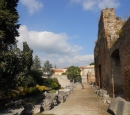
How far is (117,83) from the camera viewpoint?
33.7 ft

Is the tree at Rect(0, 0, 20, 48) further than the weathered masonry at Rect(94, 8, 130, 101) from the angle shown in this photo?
Yes

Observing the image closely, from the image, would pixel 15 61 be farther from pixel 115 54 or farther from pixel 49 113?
pixel 115 54

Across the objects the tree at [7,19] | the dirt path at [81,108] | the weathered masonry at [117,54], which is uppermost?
the tree at [7,19]

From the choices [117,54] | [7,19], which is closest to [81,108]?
[117,54]

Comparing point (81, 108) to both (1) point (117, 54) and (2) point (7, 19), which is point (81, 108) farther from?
(2) point (7, 19)

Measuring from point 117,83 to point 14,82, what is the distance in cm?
664

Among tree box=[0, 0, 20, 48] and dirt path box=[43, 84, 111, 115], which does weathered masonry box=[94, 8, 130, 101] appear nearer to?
dirt path box=[43, 84, 111, 115]

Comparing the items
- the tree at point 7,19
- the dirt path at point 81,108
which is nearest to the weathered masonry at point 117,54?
the dirt path at point 81,108

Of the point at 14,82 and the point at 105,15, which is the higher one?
the point at 105,15

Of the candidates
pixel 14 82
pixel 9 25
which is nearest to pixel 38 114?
pixel 14 82

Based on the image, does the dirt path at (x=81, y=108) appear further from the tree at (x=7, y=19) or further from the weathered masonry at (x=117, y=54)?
the tree at (x=7, y=19)

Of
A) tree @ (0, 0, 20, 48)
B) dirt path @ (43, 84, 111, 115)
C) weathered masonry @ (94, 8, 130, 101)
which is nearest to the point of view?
dirt path @ (43, 84, 111, 115)

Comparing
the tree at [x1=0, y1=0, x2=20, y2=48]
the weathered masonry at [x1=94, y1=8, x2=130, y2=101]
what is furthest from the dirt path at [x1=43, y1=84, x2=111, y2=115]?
the tree at [x1=0, y1=0, x2=20, y2=48]

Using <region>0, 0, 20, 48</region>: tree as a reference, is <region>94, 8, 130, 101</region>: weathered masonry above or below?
below
